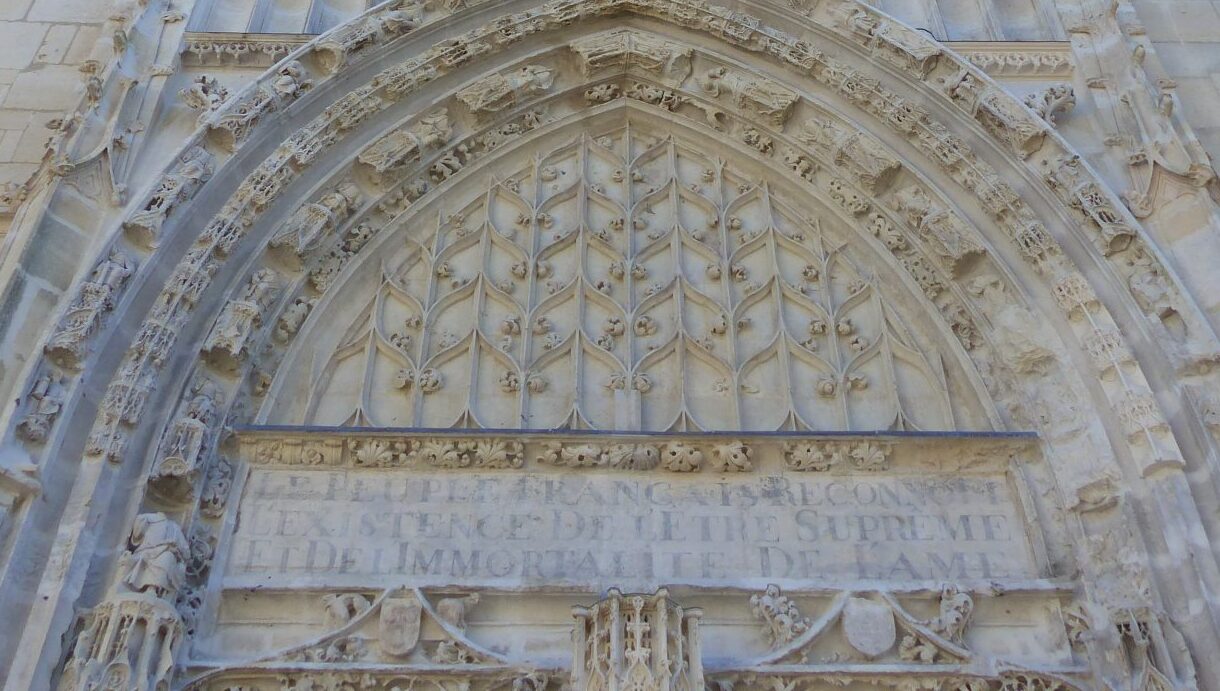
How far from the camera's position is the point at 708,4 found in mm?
10148

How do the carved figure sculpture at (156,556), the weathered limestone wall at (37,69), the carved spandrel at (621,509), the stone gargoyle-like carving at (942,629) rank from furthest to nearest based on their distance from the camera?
the weathered limestone wall at (37,69), the carved spandrel at (621,509), the stone gargoyle-like carving at (942,629), the carved figure sculpture at (156,556)

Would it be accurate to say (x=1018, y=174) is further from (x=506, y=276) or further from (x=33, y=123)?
(x=33, y=123)

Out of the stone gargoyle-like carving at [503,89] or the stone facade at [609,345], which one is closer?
the stone facade at [609,345]

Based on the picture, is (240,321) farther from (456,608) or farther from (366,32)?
(366,32)

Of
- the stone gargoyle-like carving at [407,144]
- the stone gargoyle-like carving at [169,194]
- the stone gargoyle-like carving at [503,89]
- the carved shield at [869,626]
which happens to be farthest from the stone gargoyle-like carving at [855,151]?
the stone gargoyle-like carving at [169,194]

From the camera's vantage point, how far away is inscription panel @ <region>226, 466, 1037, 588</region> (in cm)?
741

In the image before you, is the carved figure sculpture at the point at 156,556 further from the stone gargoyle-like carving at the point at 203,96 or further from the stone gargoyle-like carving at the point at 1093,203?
the stone gargoyle-like carving at the point at 1093,203

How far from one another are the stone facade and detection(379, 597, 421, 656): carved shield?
25mm

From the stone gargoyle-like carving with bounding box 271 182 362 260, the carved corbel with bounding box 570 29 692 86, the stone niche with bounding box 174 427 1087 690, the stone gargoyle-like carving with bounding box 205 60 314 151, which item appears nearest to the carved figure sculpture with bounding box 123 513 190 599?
the stone niche with bounding box 174 427 1087 690

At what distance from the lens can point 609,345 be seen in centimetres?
→ 880

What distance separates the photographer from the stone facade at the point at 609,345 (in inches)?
272

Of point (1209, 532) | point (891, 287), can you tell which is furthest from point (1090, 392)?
point (891, 287)

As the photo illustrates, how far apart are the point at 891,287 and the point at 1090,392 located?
6.15ft

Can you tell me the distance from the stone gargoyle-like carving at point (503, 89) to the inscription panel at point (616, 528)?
3481 mm
